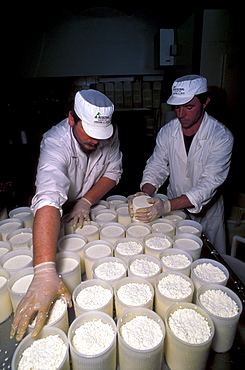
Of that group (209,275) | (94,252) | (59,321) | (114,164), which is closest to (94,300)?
(59,321)

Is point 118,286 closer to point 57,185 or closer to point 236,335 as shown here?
point 236,335

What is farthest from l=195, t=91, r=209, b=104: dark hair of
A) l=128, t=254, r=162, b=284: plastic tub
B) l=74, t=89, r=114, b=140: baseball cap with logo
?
l=128, t=254, r=162, b=284: plastic tub

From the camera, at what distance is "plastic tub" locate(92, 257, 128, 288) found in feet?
3.98

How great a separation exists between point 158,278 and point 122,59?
17.2ft

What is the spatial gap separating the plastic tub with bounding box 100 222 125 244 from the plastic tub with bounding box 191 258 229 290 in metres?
0.52

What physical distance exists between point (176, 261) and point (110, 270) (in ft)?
1.25

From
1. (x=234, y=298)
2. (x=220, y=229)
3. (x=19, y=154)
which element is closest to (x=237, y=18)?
(x=220, y=229)

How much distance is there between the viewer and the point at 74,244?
A: 1.53 m

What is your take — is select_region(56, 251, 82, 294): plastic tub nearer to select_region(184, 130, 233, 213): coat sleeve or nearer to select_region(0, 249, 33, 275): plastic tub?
select_region(0, 249, 33, 275): plastic tub

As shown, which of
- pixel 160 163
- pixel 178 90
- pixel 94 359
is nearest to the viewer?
pixel 94 359

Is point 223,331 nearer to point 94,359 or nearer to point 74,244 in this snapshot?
point 94,359

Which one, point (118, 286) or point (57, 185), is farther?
point (57, 185)

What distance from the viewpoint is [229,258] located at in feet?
5.76

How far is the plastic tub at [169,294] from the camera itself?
1.06 metres
